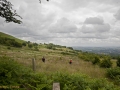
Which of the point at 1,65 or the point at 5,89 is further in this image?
the point at 1,65

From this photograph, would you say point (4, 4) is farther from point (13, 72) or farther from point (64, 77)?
point (64, 77)

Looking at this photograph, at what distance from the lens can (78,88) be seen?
20.2 ft

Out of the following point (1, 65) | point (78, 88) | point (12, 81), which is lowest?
point (78, 88)

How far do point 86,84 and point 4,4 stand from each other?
7595 millimetres

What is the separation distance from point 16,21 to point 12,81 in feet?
17.9

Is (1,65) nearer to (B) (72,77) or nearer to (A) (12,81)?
(A) (12,81)

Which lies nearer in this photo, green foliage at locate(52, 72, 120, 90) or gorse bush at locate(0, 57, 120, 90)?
gorse bush at locate(0, 57, 120, 90)

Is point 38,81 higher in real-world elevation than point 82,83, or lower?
higher

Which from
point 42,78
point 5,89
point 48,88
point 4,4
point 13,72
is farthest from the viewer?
point 4,4

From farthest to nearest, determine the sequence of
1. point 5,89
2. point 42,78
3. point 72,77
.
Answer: point 72,77 < point 42,78 < point 5,89

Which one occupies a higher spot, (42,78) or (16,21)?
(16,21)

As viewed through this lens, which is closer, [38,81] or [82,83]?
[38,81]

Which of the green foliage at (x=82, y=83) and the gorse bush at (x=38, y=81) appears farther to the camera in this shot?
the green foliage at (x=82, y=83)

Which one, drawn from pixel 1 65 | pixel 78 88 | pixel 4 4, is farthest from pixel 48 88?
pixel 4 4
